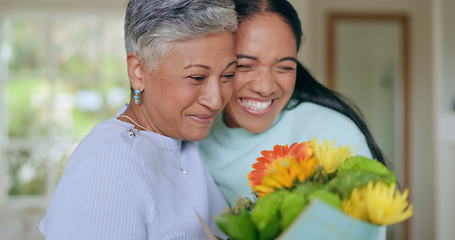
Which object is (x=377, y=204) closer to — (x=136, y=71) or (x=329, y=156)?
(x=329, y=156)

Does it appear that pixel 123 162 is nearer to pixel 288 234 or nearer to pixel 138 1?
pixel 138 1

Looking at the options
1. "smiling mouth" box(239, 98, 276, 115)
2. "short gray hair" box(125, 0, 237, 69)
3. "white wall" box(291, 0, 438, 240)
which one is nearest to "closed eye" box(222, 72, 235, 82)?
"short gray hair" box(125, 0, 237, 69)

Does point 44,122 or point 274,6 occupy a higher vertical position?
point 274,6

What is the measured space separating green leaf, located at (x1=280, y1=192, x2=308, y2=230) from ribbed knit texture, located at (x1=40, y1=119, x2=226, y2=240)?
0.42 meters

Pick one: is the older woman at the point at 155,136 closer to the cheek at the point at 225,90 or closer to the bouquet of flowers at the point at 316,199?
the cheek at the point at 225,90

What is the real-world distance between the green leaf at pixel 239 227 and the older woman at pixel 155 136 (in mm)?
341

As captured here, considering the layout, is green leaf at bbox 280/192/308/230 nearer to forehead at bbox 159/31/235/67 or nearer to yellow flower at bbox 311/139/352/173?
yellow flower at bbox 311/139/352/173

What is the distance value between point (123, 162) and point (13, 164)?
4.84 m

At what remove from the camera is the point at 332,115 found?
1549 millimetres

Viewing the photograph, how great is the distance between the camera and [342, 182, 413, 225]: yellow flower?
0.71 meters

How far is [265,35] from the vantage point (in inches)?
58.7

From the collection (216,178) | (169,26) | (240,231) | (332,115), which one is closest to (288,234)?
(240,231)

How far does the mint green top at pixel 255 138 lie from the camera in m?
1.50

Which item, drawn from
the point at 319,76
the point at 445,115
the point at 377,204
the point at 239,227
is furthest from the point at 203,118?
the point at 319,76
